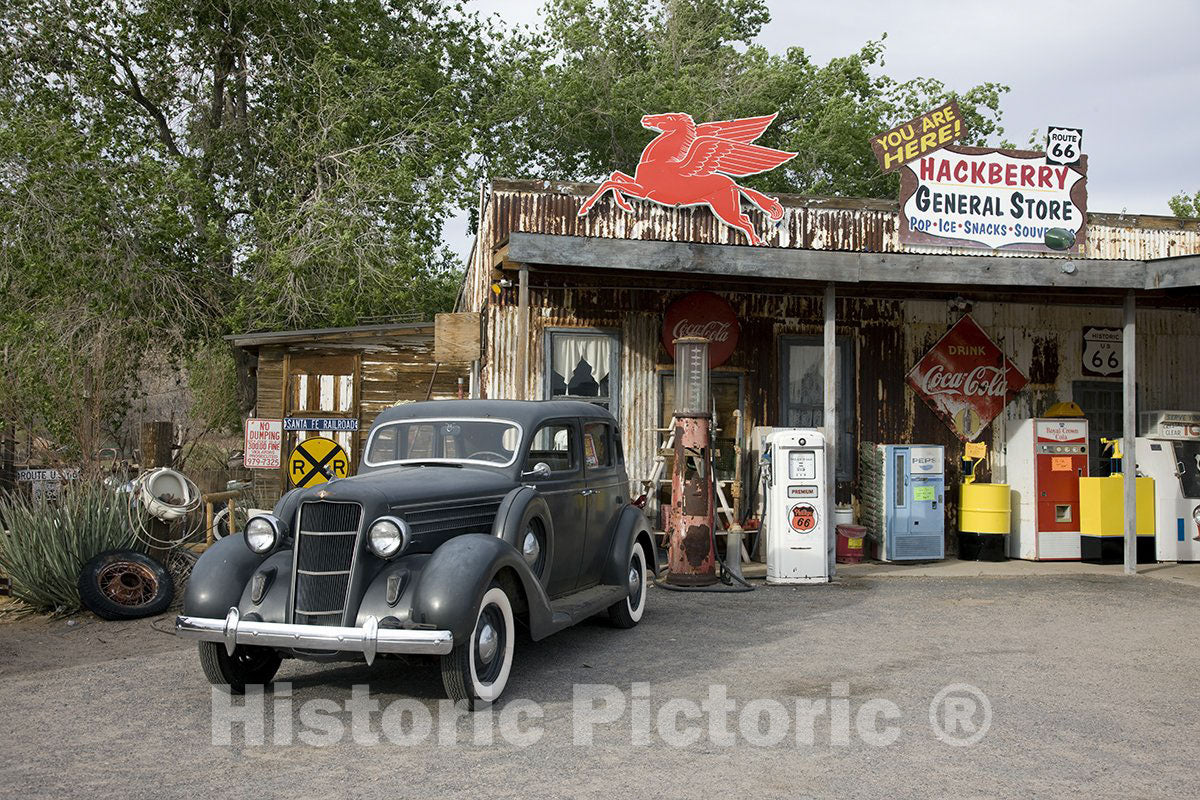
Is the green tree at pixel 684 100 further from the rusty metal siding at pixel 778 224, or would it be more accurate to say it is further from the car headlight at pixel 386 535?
the car headlight at pixel 386 535

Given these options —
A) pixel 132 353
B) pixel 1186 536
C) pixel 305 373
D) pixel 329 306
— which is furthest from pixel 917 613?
pixel 132 353

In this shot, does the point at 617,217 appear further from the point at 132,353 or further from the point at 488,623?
the point at 132,353

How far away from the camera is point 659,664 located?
7062mm

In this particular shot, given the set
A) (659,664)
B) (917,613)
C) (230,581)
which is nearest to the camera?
(230,581)

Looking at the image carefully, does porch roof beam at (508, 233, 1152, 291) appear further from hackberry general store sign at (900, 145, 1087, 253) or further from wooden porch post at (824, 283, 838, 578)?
hackberry general store sign at (900, 145, 1087, 253)

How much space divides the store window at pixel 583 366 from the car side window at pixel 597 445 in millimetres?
4421

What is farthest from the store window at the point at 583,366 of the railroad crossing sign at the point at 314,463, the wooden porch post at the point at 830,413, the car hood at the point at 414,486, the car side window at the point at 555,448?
the car hood at the point at 414,486

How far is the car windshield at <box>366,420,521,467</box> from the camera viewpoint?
7.20 metres

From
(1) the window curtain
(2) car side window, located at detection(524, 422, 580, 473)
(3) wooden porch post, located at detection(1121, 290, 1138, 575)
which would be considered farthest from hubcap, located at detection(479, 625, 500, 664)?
(3) wooden porch post, located at detection(1121, 290, 1138, 575)

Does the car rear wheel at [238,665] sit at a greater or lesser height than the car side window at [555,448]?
lesser

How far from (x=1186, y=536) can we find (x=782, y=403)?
17.1ft

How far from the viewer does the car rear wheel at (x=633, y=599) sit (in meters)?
8.29

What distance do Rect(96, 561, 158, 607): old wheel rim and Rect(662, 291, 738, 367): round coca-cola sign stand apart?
657 cm

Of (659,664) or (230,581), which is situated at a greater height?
(230,581)
